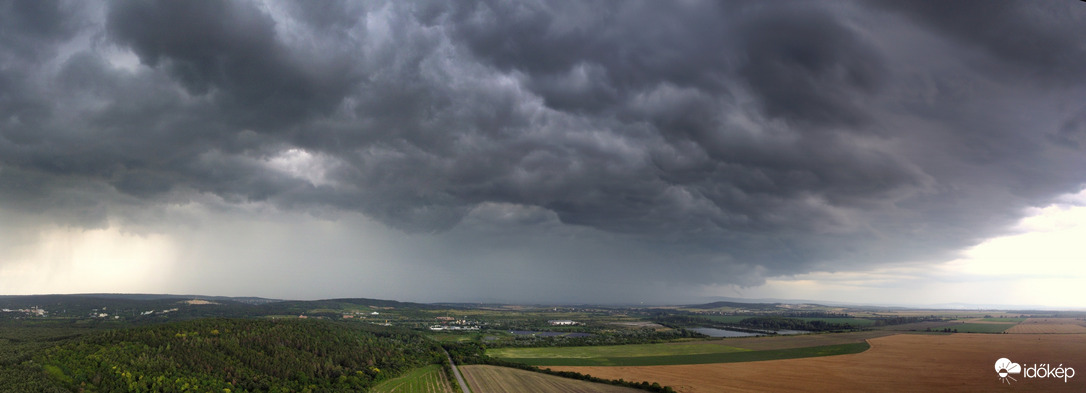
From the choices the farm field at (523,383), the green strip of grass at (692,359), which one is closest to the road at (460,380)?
the farm field at (523,383)

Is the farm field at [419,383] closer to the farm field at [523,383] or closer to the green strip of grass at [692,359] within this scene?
the farm field at [523,383]

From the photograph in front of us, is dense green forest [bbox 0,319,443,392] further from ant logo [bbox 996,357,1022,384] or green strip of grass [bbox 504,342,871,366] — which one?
ant logo [bbox 996,357,1022,384]

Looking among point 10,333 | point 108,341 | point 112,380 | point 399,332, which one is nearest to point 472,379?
point 112,380

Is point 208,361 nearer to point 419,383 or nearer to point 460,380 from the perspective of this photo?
point 419,383

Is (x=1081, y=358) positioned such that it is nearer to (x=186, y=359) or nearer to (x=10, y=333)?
(x=186, y=359)

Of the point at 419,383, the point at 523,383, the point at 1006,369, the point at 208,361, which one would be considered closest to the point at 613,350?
the point at 523,383

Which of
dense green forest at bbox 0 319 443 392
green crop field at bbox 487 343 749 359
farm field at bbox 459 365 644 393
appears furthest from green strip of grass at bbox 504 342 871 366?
dense green forest at bbox 0 319 443 392
